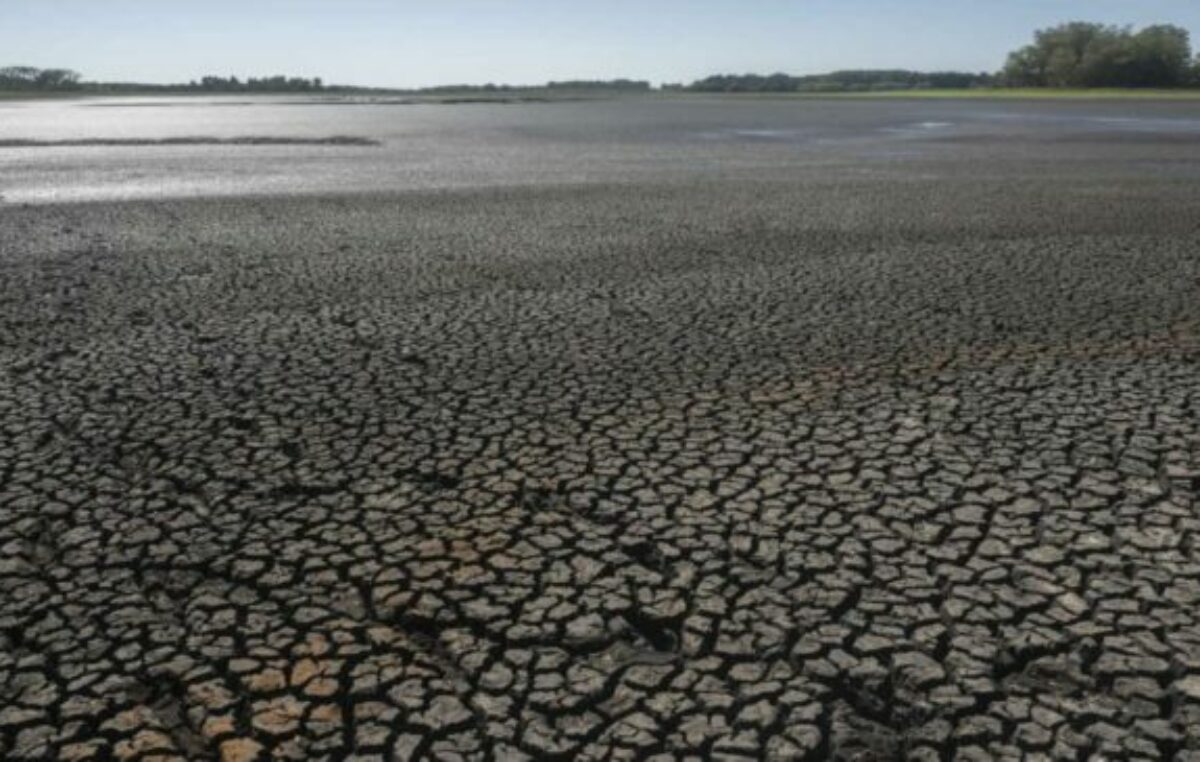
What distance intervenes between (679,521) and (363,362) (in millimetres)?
1971

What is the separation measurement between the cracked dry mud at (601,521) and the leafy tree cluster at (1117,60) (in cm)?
9089

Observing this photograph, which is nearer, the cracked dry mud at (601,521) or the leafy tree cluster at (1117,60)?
the cracked dry mud at (601,521)

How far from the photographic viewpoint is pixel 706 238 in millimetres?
7422

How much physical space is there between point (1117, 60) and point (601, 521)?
95.1m

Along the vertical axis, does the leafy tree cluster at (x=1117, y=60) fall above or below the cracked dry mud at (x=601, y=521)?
above

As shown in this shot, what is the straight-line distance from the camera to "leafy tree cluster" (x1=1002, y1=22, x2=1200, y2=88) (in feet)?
264

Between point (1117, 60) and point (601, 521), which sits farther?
point (1117, 60)

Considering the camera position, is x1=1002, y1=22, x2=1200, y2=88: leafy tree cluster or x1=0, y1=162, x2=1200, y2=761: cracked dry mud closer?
x1=0, y1=162, x2=1200, y2=761: cracked dry mud

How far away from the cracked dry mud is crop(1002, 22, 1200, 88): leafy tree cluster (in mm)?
90889

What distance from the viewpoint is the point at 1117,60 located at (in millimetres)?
81812

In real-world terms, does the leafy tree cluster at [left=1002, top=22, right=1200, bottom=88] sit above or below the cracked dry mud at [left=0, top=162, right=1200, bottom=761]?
above

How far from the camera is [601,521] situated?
2.51 meters

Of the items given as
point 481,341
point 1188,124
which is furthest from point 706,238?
point 1188,124

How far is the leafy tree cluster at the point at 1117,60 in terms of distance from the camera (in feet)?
264
